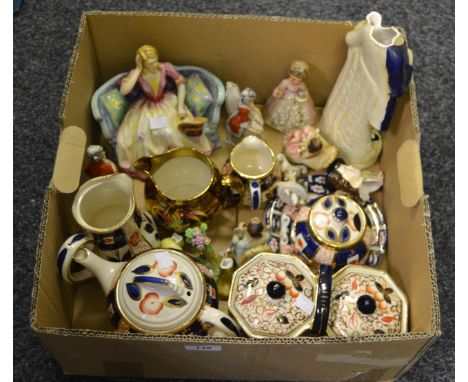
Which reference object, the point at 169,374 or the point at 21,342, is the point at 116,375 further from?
the point at 21,342

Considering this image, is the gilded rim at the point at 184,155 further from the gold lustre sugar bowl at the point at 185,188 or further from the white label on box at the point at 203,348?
the white label on box at the point at 203,348

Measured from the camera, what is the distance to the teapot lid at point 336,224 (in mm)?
897

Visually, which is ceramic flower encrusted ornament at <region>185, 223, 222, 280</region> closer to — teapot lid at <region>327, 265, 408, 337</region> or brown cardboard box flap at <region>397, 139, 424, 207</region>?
teapot lid at <region>327, 265, 408, 337</region>

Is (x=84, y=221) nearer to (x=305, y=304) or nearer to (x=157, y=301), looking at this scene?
(x=157, y=301)

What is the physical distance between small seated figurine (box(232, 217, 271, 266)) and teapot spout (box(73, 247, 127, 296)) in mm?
207

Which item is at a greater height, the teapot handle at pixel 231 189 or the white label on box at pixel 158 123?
the white label on box at pixel 158 123

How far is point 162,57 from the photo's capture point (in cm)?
109

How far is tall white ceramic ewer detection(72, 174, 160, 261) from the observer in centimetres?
86

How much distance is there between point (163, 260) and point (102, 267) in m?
0.10

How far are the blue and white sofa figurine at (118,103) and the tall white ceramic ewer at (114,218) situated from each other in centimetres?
18

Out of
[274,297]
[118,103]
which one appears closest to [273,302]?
[274,297]

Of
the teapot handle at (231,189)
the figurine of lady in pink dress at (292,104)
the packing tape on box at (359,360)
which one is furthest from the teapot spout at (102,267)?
the figurine of lady in pink dress at (292,104)

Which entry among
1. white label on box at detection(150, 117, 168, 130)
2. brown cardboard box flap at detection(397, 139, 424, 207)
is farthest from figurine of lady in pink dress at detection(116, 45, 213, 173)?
brown cardboard box flap at detection(397, 139, 424, 207)

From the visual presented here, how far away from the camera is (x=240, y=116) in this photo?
3.44ft
